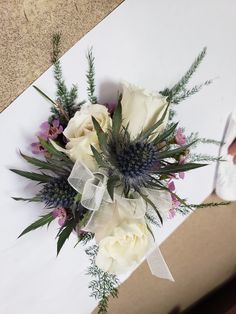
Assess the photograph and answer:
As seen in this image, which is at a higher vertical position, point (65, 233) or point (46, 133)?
point (46, 133)

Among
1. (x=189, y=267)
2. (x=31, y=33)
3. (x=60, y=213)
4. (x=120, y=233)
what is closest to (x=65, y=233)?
(x=60, y=213)

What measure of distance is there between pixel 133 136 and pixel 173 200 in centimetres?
22

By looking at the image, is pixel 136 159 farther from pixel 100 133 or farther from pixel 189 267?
pixel 189 267

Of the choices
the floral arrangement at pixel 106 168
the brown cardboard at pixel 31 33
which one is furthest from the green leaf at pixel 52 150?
the brown cardboard at pixel 31 33

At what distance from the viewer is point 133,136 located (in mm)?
810

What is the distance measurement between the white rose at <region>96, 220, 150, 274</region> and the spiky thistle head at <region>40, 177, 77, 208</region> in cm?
12

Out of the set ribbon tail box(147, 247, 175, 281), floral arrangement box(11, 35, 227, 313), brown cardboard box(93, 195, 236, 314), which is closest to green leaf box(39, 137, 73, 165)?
floral arrangement box(11, 35, 227, 313)

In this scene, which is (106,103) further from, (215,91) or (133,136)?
(215,91)

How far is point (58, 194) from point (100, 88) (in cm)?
28

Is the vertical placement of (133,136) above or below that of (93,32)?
below

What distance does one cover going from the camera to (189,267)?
5.30 feet

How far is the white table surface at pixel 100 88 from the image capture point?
83 cm

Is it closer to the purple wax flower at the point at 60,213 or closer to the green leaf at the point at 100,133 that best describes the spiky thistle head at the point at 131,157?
the green leaf at the point at 100,133

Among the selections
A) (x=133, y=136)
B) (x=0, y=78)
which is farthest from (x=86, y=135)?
(x=0, y=78)
